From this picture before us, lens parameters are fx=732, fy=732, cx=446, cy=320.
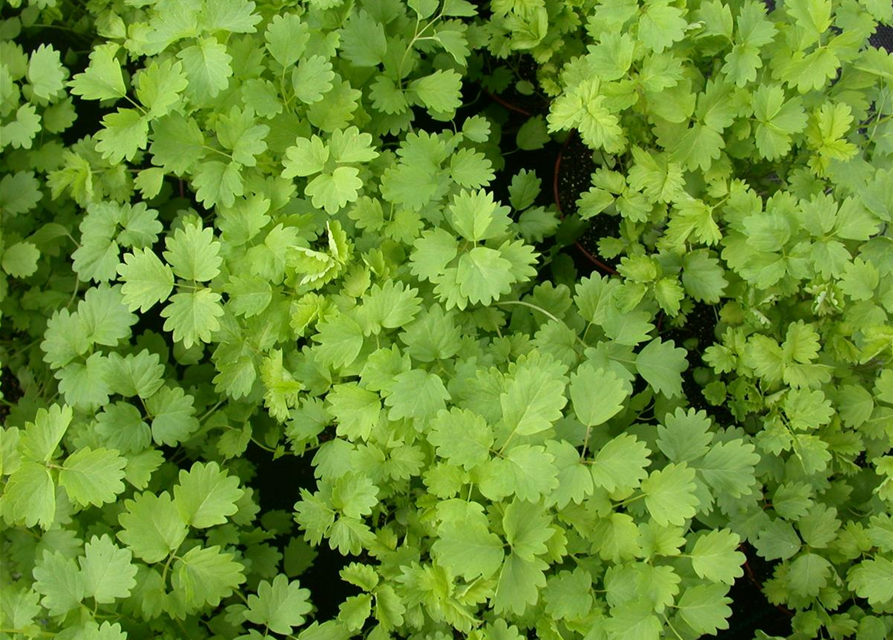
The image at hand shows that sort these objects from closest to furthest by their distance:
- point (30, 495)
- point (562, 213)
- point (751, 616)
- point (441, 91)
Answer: point (30, 495)
point (441, 91)
point (751, 616)
point (562, 213)

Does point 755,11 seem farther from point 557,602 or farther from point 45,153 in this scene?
point 45,153

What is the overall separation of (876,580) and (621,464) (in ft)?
1.67

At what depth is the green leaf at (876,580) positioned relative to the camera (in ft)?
3.83

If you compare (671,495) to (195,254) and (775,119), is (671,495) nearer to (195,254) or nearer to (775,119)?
(775,119)

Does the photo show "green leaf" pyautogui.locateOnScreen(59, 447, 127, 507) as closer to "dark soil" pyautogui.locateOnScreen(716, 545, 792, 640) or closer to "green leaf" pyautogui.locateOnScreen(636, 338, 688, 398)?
"green leaf" pyautogui.locateOnScreen(636, 338, 688, 398)

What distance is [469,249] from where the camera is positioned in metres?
1.27

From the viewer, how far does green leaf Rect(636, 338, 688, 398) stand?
4.04ft

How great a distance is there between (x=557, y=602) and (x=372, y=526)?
39 cm

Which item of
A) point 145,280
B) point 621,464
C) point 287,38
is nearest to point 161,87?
point 287,38

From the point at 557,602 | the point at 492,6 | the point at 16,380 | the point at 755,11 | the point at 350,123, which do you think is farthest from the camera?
the point at 16,380

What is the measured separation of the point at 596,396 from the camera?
1.06 metres

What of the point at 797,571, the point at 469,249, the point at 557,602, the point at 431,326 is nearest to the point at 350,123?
A: the point at 469,249

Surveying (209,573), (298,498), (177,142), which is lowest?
(298,498)

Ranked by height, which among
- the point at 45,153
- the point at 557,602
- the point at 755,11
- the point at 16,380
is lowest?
the point at 16,380
